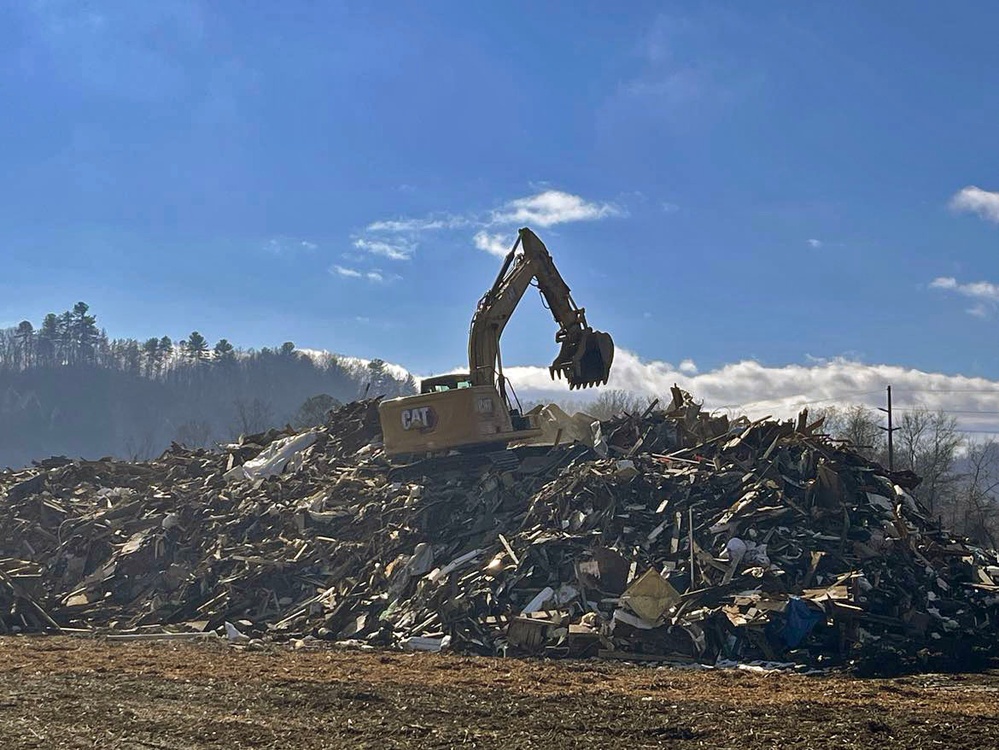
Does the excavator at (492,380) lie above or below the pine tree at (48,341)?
below

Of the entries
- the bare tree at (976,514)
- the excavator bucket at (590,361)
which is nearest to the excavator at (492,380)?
the excavator bucket at (590,361)

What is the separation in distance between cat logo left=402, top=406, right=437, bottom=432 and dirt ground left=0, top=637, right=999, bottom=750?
792cm

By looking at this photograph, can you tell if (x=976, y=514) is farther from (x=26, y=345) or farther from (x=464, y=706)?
(x=26, y=345)

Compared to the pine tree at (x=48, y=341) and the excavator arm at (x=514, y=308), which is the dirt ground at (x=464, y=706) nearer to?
the excavator arm at (x=514, y=308)

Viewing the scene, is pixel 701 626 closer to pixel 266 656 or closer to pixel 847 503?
pixel 847 503

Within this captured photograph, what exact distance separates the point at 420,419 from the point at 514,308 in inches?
150

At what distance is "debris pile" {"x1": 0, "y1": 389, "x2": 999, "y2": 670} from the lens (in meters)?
13.4

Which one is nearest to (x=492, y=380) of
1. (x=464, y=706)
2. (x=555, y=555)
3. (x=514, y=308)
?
(x=514, y=308)

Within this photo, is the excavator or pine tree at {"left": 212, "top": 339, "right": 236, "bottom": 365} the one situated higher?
pine tree at {"left": 212, "top": 339, "right": 236, "bottom": 365}

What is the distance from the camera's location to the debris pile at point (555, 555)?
13391 mm

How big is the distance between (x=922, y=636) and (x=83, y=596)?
15306mm

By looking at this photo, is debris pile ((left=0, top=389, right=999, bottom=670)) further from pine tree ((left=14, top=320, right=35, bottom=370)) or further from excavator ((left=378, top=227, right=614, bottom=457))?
pine tree ((left=14, top=320, right=35, bottom=370))

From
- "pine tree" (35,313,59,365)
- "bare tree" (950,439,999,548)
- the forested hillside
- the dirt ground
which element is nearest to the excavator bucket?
the dirt ground

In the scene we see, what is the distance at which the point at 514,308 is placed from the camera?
72.1ft
